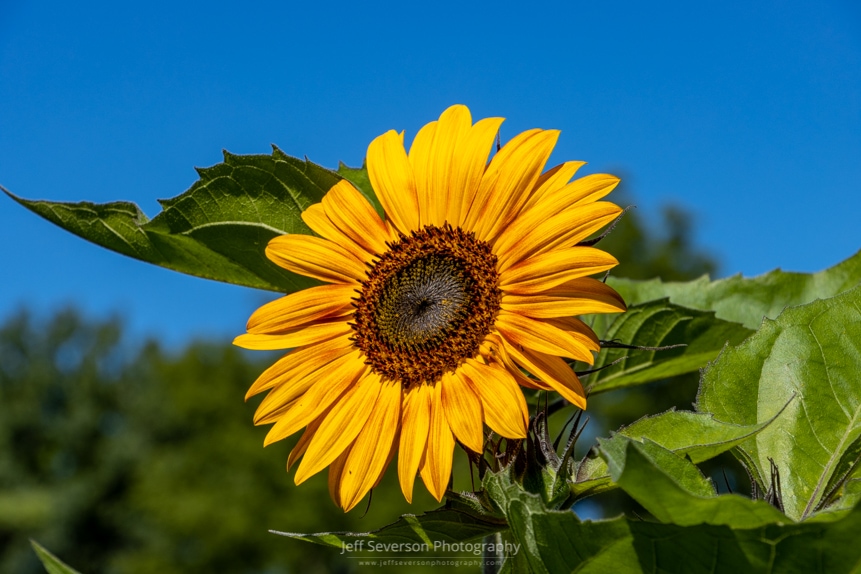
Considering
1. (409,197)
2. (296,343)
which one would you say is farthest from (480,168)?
(296,343)

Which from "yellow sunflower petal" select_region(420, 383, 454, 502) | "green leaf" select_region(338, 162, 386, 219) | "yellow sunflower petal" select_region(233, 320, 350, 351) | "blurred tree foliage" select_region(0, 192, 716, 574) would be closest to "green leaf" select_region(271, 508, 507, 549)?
"yellow sunflower petal" select_region(420, 383, 454, 502)

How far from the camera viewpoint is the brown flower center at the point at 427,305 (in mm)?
1567

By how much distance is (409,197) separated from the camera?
62.1 inches

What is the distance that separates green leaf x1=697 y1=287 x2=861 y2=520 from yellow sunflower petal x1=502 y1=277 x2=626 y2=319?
0.19m

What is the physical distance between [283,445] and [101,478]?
50.2ft

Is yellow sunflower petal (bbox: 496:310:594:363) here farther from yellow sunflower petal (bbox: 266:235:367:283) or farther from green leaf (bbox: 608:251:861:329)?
green leaf (bbox: 608:251:861:329)

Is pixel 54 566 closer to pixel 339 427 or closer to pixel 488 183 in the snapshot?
pixel 339 427

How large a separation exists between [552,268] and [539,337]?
0.39ft

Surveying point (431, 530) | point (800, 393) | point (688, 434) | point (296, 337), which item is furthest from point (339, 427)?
point (800, 393)

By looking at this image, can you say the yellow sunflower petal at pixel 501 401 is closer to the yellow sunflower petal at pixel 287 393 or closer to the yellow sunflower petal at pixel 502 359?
the yellow sunflower petal at pixel 502 359

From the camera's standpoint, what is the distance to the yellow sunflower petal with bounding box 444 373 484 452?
52.4 inches

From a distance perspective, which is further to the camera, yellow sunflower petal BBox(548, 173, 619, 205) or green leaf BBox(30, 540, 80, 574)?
yellow sunflower petal BBox(548, 173, 619, 205)

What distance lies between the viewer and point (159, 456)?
40.0m

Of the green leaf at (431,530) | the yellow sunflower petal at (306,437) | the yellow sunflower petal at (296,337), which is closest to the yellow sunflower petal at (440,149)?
the yellow sunflower petal at (296,337)
